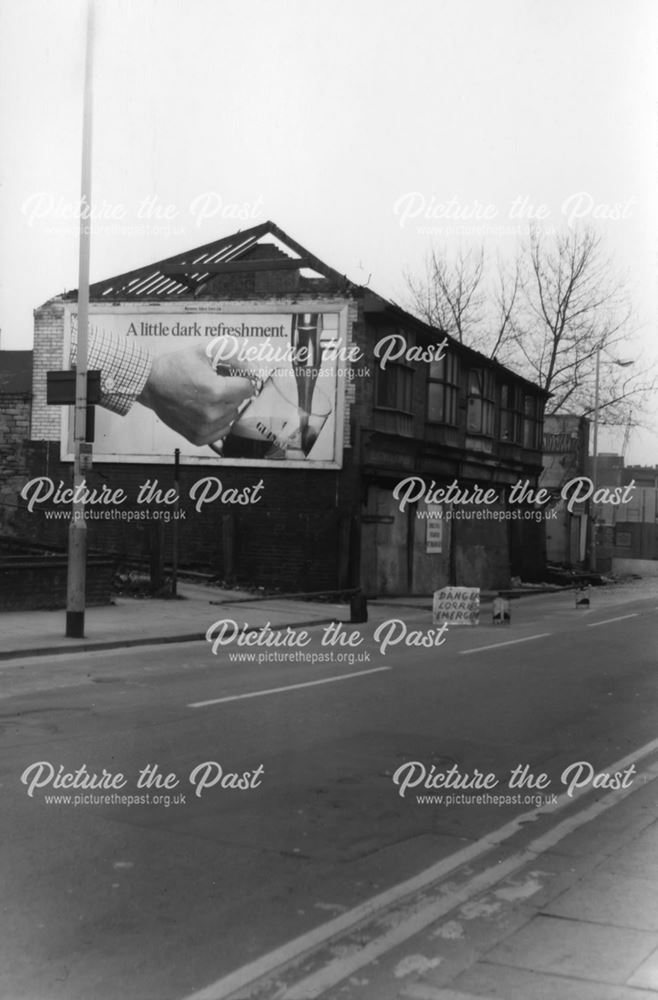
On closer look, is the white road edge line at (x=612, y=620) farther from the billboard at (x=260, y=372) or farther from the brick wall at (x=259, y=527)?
the billboard at (x=260, y=372)

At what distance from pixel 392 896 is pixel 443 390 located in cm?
2811

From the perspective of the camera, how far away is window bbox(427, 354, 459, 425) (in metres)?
32.6

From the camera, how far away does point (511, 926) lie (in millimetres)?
5254

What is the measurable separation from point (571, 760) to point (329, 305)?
67.2 ft

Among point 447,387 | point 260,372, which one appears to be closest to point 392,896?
point 260,372

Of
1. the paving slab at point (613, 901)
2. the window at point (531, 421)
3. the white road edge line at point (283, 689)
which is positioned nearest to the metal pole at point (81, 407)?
the white road edge line at point (283, 689)

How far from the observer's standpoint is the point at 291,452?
2845 centimetres

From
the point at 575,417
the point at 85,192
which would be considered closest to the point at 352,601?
the point at 85,192

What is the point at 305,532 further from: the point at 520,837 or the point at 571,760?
the point at 520,837

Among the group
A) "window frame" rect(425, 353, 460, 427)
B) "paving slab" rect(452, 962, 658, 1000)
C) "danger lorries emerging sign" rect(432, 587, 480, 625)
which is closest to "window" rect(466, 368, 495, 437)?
"window frame" rect(425, 353, 460, 427)

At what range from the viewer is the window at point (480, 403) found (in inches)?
1407

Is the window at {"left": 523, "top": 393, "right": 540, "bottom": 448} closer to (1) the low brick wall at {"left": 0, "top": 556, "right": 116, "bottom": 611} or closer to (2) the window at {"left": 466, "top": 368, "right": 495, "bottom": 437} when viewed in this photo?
(2) the window at {"left": 466, "top": 368, "right": 495, "bottom": 437}

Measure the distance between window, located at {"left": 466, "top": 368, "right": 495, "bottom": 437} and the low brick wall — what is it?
1643 cm

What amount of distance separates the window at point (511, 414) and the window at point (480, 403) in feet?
4.46
